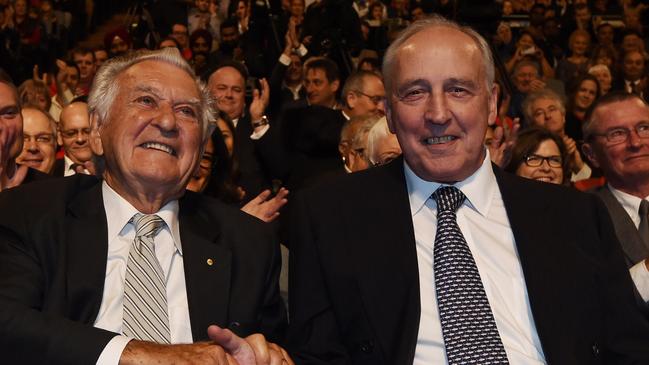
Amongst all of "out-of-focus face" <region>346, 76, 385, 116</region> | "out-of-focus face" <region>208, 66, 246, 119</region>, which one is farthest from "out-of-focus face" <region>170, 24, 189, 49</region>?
"out-of-focus face" <region>346, 76, 385, 116</region>

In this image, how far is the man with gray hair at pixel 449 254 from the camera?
271 cm

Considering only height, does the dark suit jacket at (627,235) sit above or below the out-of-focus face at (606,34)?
below

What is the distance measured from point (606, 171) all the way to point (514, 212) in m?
1.93

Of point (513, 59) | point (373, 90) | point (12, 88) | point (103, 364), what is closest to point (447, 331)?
point (103, 364)

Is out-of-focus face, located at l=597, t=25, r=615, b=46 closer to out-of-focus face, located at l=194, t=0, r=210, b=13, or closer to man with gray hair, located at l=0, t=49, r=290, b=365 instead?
out-of-focus face, located at l=194, t=0, r=210, b=13

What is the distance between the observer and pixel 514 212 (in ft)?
9.56

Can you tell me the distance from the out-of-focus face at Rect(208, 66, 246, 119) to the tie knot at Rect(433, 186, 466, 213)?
4.06 metres

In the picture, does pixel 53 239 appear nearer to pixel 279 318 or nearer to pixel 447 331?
pixel 279 318

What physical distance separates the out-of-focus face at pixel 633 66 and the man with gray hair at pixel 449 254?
862cm

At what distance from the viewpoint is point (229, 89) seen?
6887mm

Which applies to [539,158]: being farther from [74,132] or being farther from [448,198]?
[74,132]

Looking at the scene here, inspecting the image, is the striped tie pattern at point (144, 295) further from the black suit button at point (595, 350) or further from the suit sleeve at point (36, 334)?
the black suit button at point (595, 350)

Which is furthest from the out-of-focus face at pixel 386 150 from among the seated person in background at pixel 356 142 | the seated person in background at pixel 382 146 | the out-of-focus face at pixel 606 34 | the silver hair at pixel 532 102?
the out-of-focus face at pixel 606 34

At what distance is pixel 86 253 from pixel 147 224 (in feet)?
0.67
